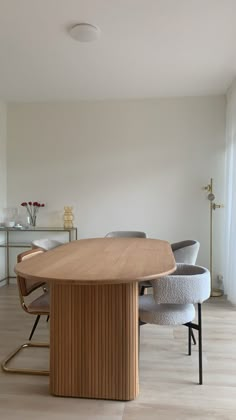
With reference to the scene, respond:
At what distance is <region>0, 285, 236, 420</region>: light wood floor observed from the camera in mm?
1818

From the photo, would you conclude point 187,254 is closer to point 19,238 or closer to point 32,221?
point 32,221

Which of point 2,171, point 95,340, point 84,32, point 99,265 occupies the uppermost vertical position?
point 84,32

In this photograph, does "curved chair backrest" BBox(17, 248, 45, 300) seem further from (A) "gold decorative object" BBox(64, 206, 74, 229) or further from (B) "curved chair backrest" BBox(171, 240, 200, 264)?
(A) "gold decorative object" BBox(64, 206, 74, 229)

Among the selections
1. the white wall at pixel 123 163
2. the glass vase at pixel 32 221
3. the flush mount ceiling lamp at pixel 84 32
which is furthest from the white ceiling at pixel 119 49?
the glass vase at pixel 32 221

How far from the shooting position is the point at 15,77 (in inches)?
148

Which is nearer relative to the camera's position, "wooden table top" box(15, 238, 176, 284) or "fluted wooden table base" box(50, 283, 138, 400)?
"wooden table top" box(15, 238, 176, 284)

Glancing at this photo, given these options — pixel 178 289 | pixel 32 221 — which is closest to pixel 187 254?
pixel 178 289

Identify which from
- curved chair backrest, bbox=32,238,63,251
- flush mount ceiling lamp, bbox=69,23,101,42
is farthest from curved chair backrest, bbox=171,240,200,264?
flush mount ceiling lamp, bbox=69,23,101,42

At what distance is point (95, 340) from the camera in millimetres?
1877

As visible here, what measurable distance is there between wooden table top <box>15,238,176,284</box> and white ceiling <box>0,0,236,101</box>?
1.74 meters

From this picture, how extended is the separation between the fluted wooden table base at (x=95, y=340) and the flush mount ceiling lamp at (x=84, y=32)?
6.55 feet

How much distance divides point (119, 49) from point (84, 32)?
1.50 feet

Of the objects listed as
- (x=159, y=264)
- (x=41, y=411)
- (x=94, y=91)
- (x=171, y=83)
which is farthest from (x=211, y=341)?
(x=94, y=91)

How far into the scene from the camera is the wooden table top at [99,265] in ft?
5.14
